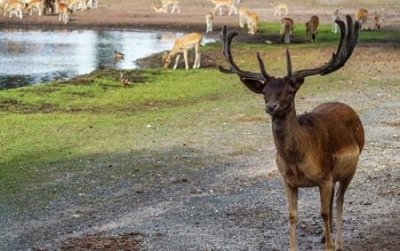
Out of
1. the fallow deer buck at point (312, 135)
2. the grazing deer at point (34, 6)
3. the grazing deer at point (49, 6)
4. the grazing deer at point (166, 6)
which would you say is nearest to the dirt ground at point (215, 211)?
the fallow deer buck at point (312, 135)

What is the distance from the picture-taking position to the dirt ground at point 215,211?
8625 millimetres

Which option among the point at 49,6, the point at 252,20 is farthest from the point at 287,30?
the point at 49,6

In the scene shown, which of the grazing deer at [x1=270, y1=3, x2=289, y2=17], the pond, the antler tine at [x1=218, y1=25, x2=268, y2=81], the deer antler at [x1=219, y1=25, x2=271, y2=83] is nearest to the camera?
the deer antler at [x1=219, y1=25, x2=271, y2=83]

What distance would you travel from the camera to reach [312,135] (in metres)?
7.26

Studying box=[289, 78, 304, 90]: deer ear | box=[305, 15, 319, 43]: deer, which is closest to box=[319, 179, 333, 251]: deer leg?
box=[289, 78, 304, 90]: deer ear

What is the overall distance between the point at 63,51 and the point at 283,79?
26.5 meters

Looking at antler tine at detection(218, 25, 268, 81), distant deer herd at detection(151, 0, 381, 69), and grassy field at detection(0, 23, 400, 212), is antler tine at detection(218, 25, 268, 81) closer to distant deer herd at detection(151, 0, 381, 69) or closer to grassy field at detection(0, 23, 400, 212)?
grassy field at detection(0, 23, 400, 212)

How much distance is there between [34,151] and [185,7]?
3897cm

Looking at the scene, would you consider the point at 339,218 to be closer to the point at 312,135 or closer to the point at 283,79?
the point at 312,135

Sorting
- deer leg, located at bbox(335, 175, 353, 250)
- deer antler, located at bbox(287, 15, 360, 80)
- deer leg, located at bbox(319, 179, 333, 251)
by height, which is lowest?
deer leg, located at bbox(335, 175, 353, 250)

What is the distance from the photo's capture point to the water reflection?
86.0 ft

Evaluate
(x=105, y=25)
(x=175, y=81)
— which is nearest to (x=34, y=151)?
(x=175, y=81)

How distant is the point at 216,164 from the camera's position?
12.3 metres

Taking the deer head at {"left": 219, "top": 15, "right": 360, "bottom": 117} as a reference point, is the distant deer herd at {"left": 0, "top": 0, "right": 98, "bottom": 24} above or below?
below
